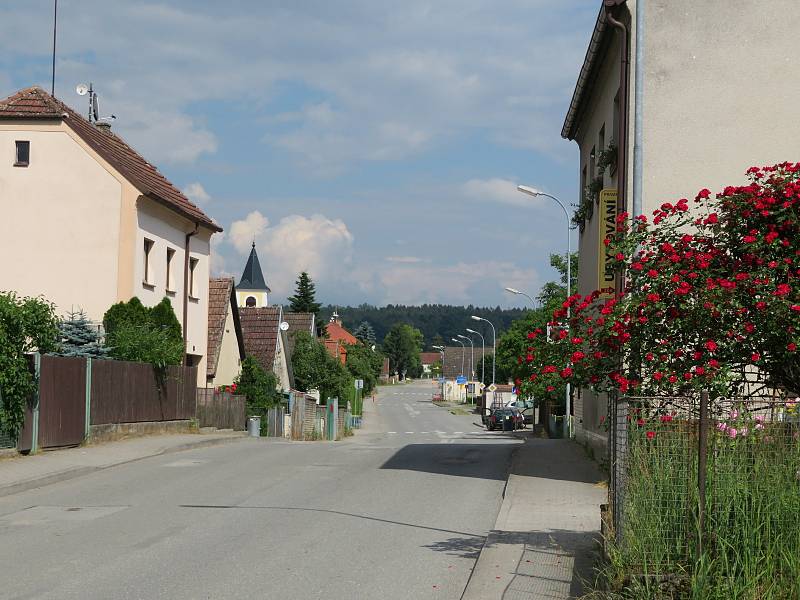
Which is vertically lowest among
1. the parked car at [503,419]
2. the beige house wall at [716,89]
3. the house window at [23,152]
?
the parked car at [503,419]

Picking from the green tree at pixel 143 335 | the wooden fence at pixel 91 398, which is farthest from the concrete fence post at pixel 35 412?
the green tree at pixel 143 335

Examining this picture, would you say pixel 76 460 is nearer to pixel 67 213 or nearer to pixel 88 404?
pixel 88 404

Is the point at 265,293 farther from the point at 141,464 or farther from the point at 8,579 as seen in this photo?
the point at 8,579

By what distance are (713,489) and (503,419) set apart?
51255 mm

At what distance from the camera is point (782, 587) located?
20.3 ft

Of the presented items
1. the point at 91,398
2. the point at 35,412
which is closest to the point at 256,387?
the point at 91,398

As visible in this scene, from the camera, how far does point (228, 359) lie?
4072 centimetres

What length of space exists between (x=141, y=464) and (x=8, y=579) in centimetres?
1071

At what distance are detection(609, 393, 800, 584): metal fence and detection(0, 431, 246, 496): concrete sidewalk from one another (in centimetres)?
1009

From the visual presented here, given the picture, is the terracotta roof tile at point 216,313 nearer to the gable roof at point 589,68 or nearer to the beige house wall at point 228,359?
the beige house wall at point 228,359

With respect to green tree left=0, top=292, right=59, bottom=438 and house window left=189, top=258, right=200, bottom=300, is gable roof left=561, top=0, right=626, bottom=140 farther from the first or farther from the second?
house window left=189, top=258, right=200, bottom=300

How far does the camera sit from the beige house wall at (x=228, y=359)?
40094mm

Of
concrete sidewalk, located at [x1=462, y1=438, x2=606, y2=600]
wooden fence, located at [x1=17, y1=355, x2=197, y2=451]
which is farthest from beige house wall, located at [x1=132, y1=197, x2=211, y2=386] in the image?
concrete sidewalk, located at [x1=462, y1=438, x2=606, y2=600]

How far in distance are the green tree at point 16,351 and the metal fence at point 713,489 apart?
1275cm
